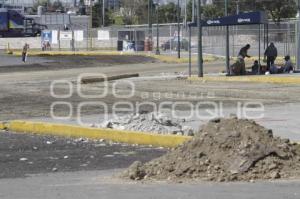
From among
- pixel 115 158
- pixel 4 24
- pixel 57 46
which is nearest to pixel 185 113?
pixel 115 158

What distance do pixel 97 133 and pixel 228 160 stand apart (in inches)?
214

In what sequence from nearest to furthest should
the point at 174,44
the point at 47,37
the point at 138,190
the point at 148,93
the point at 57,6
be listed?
the point at 138,190
the point at 148,93
the point at 174,44
the point at 47,37
the point at 57,6

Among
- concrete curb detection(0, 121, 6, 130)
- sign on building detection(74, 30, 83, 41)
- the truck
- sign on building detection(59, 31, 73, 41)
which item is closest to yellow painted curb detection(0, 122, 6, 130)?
concrete curb detection(0, 121, 6, 130)

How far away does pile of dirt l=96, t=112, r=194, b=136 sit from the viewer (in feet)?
46.5

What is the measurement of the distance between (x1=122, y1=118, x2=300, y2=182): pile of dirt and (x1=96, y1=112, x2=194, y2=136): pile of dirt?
13.4 feet

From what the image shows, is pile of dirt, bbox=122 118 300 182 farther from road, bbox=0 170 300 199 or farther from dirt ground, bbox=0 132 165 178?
dirt ground, bbox=0 132 165 178

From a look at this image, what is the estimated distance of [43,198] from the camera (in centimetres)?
847

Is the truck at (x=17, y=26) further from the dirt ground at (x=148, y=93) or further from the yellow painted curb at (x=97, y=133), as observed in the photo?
the yellow painted curb at (x=97, y=133)

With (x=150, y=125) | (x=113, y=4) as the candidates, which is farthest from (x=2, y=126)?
(x=113, y=4)

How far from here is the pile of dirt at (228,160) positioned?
938 centimetres

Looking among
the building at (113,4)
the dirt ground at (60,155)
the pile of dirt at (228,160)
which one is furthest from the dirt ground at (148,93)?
the building at (113,4)

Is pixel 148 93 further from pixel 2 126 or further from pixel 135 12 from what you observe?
pixel 135 12


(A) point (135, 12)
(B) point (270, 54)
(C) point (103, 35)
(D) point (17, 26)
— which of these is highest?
(A) point (135, 12)

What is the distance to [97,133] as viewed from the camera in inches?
569
